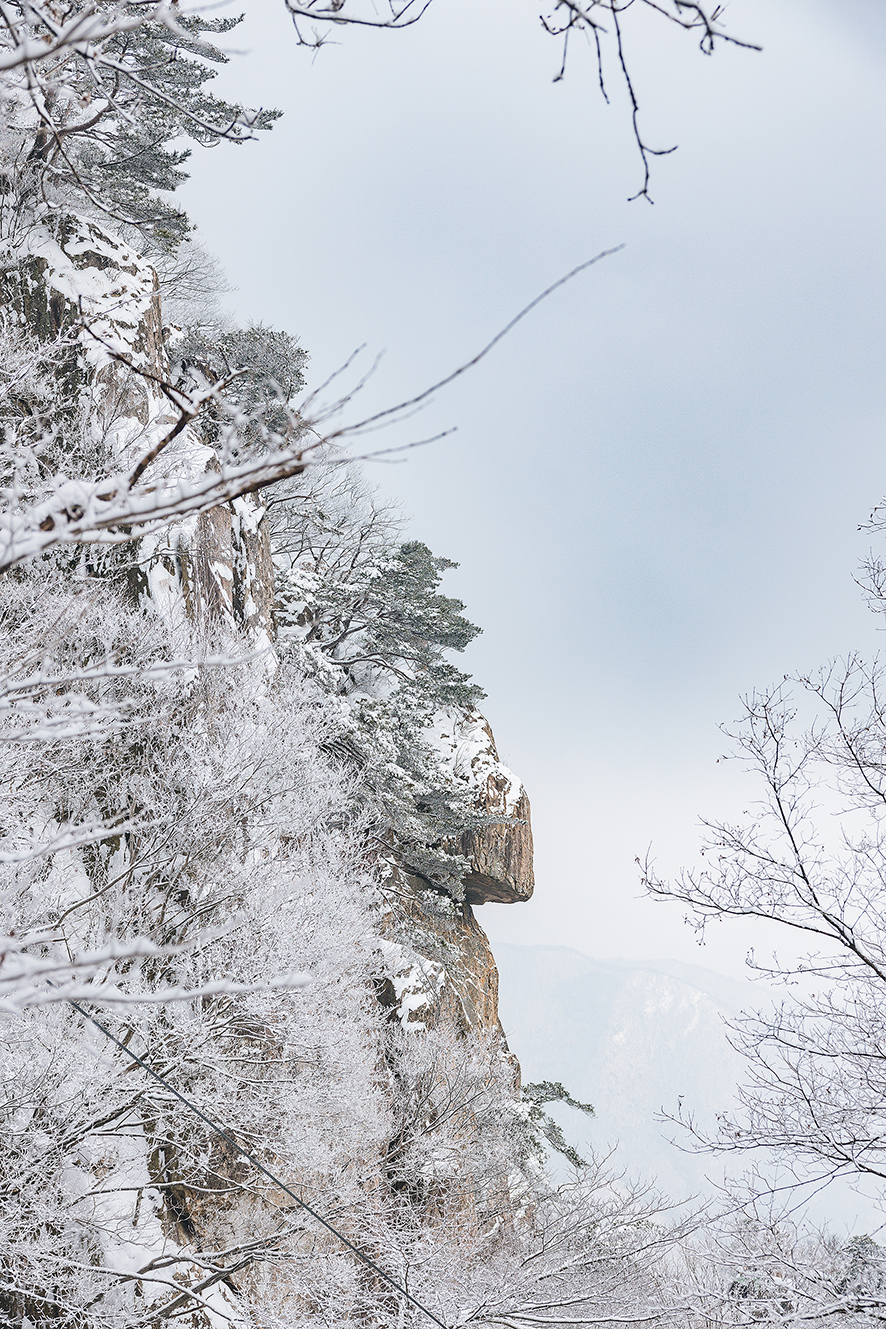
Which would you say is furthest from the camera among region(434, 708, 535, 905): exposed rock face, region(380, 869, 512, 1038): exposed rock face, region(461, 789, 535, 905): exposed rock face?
region(461, 789, 535, 905): exposed rock face

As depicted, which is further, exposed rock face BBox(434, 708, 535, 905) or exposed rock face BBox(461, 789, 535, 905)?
exposed rock face BBox(461, 789, 535, 905)

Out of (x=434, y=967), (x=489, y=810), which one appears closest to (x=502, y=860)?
(x=489, y=810)

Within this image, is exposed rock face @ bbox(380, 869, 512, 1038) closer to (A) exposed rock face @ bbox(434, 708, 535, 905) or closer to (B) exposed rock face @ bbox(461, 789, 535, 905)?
(B) exposed rock face @ bbox(461, 789, 535, 905)

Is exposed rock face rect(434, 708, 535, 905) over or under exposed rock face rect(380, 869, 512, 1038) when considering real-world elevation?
over

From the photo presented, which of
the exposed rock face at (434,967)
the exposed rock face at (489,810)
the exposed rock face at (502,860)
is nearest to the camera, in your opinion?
the exposed rock face at (434,967)

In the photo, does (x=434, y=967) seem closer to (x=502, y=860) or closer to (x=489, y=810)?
(x=489, y=810)

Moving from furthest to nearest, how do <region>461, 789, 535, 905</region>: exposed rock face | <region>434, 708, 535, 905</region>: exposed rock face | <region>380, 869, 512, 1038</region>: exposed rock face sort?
<region>461, 789, 535, 905</region>: exposed rock face → <region>434, 708, 535, 905</region>: exposed rock face → <region>380, 869, 512, 1038</region>: exposed rock face

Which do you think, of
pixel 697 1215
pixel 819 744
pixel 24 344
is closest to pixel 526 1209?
pixel 697 1215

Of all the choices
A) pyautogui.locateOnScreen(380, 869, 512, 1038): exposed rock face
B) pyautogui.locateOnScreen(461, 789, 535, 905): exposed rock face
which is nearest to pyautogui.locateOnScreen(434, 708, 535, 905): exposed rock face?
pyautogui.locateOnScreen(461, 789, 535, 905): exposed rock face

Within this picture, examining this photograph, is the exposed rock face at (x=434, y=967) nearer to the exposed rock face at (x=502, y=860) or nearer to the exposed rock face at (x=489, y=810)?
the exposed rock face at (x=502, y=860)

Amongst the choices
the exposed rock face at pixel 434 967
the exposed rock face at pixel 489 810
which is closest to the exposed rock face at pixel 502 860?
the exposed rock face at pixel 489 810

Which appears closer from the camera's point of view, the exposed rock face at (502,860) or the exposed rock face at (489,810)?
the exposed rock face at (489,810)

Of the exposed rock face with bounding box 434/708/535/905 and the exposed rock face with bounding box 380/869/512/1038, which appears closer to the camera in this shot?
the exposed rock face with bounding box 380/869/512/1038

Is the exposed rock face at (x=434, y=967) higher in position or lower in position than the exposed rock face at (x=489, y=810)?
lower
